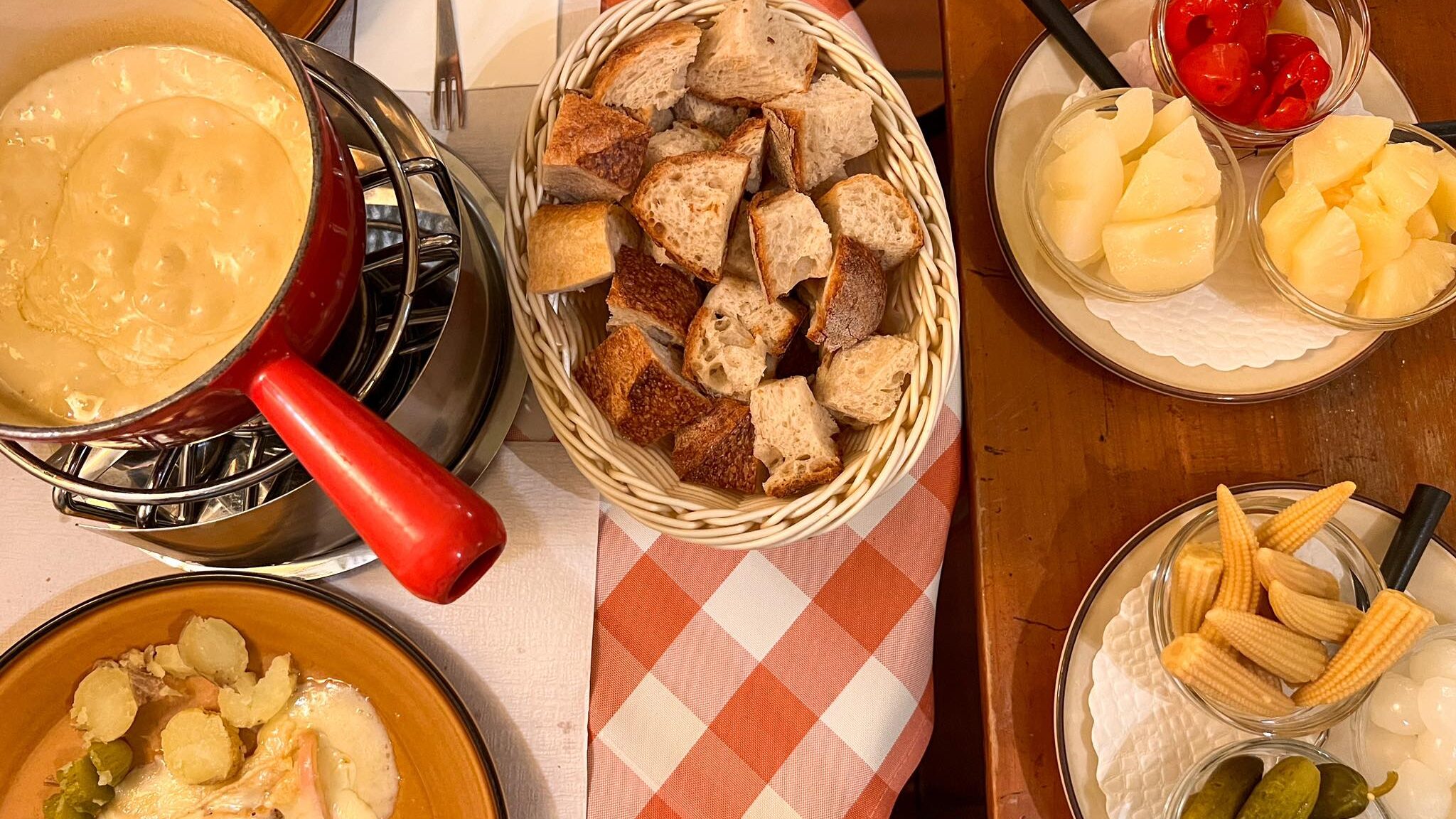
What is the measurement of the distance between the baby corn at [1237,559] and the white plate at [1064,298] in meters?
0.14

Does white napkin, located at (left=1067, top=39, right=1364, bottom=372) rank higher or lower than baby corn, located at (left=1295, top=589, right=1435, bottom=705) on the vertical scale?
higher

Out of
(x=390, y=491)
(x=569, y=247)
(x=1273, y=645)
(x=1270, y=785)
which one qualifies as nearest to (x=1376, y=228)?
(x=1273, y=645)

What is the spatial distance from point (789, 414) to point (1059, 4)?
0.48 metres

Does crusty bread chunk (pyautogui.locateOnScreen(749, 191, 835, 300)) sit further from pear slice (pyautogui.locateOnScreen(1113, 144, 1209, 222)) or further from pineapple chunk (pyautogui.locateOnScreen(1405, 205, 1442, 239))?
pineapple chunk (pyautogui.locateOnScreen(1405, 205, 1442, 239))

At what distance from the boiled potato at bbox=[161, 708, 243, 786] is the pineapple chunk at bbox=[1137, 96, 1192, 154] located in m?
0.94

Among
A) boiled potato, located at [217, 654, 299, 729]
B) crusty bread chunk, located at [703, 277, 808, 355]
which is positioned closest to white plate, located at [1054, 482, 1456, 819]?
crusty bread chunk, located at [703, 277, 808, 355]

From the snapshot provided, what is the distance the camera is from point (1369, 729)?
77 cm

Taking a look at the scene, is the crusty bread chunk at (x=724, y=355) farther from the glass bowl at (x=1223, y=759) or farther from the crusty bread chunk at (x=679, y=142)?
the glass bowl at (x=1223, y=759)

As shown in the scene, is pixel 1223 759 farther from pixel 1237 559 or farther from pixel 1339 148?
pixel 1339 148

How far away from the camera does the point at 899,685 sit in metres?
0.85

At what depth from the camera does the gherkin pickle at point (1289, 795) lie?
688mm

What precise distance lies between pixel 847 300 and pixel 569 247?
0.23 meters

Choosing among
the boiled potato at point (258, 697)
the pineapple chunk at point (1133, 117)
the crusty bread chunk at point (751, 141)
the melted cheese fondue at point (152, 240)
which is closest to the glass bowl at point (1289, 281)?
the pineapple chunk at point (1133, 117)

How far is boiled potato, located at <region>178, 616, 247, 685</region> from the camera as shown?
760 mm
